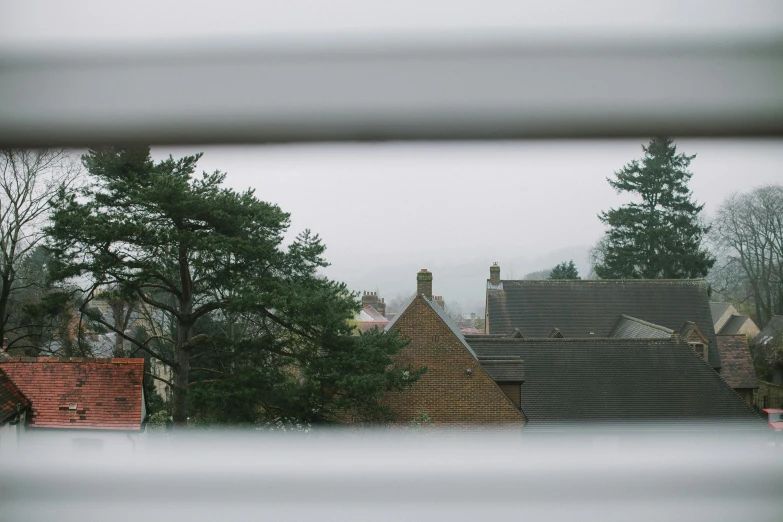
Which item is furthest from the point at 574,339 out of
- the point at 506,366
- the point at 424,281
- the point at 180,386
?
the point at 180,386

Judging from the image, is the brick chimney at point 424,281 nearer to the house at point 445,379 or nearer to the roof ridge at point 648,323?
the house at point 445,379

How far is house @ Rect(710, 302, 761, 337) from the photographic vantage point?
1010mm

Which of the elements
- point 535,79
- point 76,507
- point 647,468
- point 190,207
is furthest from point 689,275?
point 76,507

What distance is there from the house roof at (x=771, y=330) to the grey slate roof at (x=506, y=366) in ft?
4.73

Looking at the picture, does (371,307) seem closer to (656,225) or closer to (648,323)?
(656,225)

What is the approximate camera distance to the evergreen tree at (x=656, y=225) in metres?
0.87

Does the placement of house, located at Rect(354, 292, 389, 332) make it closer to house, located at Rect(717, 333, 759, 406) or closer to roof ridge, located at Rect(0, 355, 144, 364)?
roof ridge, located at Rect(0, 355, 144, 364)

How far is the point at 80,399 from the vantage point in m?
1.03

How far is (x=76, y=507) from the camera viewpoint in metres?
0.79

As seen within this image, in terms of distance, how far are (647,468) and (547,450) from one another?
145mm

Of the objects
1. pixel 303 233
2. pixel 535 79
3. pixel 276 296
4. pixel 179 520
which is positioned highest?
pixel 535 79

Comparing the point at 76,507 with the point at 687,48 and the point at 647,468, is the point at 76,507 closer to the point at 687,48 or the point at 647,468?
the point at 647,468

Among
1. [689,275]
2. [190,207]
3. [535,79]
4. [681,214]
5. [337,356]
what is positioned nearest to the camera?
[535,79]

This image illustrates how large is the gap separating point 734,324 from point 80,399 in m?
1.29
